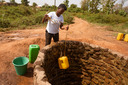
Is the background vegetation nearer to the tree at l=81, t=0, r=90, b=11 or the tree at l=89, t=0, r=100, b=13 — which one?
the tree at l=89, t=0, r=100, b=13

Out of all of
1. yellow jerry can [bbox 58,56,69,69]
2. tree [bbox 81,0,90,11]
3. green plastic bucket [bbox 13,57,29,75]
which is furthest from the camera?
tree [bbox 81,0,90,11]

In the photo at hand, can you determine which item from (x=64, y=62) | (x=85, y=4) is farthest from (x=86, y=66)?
(x=85, y=4)

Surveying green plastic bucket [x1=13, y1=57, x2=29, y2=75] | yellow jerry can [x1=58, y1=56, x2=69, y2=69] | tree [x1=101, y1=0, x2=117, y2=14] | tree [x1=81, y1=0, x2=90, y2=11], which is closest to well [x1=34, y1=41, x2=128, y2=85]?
yellow jerry can [x1=58, y1=56, x2=69, y2=69]

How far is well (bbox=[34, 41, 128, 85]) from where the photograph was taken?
7.97 feet

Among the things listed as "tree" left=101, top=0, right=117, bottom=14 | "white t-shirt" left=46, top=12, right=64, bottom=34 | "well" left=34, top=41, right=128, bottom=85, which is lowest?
"well" left=34, top=41, right=128, bottom=85

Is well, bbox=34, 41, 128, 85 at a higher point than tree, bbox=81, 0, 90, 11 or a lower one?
lower

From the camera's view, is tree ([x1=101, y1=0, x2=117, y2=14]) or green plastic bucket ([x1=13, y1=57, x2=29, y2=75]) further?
tree ([x1=101, y1=0, x2=117, y2=14])

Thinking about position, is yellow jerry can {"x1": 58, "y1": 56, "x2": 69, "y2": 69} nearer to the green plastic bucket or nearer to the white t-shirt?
the white t-shirt

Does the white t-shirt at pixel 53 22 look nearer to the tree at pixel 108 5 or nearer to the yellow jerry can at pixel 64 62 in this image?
→ the yellow jerry can at pixel 64 62

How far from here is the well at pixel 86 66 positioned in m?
2.43

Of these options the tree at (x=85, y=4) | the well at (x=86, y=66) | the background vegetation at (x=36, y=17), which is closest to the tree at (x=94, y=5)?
the background vegetation at (x=36, y=17)

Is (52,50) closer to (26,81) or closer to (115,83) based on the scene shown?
(26,81)

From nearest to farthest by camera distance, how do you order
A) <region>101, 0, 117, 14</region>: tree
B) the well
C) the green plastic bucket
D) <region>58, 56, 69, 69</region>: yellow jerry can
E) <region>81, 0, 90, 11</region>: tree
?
<region>58, 56, 69, 69</region>: yellow jerry can, the well, the green plastic bucket, <region>101, 0, 117, 14</region>: tree, <region>81, 0, 90, 11</region>: tree

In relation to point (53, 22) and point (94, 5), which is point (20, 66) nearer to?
point (53, 22)
